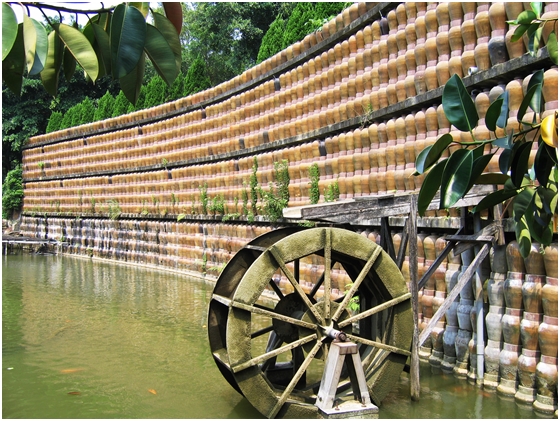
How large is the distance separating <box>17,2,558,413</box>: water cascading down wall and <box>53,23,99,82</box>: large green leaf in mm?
5051

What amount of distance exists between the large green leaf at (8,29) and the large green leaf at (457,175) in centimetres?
195

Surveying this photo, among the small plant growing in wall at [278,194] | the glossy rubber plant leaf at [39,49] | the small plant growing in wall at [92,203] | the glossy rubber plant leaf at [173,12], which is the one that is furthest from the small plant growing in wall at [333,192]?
the small plant growing in wall at [92,203]

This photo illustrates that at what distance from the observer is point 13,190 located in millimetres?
28125

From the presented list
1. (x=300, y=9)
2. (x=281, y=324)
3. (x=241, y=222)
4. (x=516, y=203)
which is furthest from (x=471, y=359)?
(x=300, y=9)

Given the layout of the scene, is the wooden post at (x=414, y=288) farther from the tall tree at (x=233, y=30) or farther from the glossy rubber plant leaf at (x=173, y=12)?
the tall tree at (x=233, y=30)

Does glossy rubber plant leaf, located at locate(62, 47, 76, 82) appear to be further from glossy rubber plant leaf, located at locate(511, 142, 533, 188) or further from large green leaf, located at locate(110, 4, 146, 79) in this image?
glossy rubber plant leaf, located at locate(511, 142, 533, 188)

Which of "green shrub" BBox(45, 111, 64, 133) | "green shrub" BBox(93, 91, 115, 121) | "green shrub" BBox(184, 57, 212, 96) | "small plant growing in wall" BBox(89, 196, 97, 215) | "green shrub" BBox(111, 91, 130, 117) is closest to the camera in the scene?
"green shrub" BBox(184, 57, 212, 96)

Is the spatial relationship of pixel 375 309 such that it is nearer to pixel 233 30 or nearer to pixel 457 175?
pixel 457 175

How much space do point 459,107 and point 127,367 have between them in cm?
608

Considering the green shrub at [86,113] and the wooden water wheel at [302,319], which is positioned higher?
the green shrub at [86,113]

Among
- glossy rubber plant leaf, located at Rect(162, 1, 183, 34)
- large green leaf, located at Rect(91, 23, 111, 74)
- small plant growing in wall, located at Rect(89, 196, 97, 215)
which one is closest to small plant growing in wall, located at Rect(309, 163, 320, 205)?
glossy rubber plant leaf, located at Rect(162, 1, 183, 34)

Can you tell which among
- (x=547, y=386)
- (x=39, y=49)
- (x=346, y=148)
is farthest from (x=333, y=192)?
(x=39, y=49)

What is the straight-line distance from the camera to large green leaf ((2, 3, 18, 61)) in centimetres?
203

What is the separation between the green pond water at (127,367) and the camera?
626 cm
